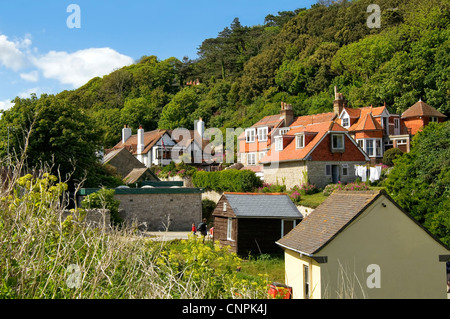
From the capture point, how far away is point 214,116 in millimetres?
79750

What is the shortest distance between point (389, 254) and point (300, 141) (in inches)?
977

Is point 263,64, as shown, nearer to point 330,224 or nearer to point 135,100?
point 135,100

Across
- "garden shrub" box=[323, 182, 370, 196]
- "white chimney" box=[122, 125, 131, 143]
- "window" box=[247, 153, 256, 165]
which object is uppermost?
"white chimney" box=[122, 125, 131, 143]

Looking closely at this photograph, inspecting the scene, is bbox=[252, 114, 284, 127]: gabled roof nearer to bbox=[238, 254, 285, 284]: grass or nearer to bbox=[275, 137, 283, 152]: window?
bbox=[275, 137, 283, 152]: window

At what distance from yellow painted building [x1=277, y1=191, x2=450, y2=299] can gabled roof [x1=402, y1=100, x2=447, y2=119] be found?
34.8 meters

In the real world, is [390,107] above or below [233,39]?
below

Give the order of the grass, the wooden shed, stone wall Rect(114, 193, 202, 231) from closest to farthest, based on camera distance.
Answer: the grass < the wooden shed < stone wall Rect(114, 193, 202, 231)

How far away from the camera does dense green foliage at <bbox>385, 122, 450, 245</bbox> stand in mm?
23547

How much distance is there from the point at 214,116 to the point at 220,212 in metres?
50.8

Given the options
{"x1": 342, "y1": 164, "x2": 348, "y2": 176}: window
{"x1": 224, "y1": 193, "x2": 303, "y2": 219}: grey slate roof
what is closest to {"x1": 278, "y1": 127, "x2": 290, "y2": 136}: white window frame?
{"x1": 342, "y1": 164, "x2": 348, "y2": 176}: window

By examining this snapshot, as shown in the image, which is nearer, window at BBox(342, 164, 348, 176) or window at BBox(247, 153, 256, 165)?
window at BBox(342, 164, 348, 176)

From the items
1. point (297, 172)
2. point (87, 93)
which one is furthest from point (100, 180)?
point (87, 93)

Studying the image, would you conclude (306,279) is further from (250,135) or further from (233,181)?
(250,135)
